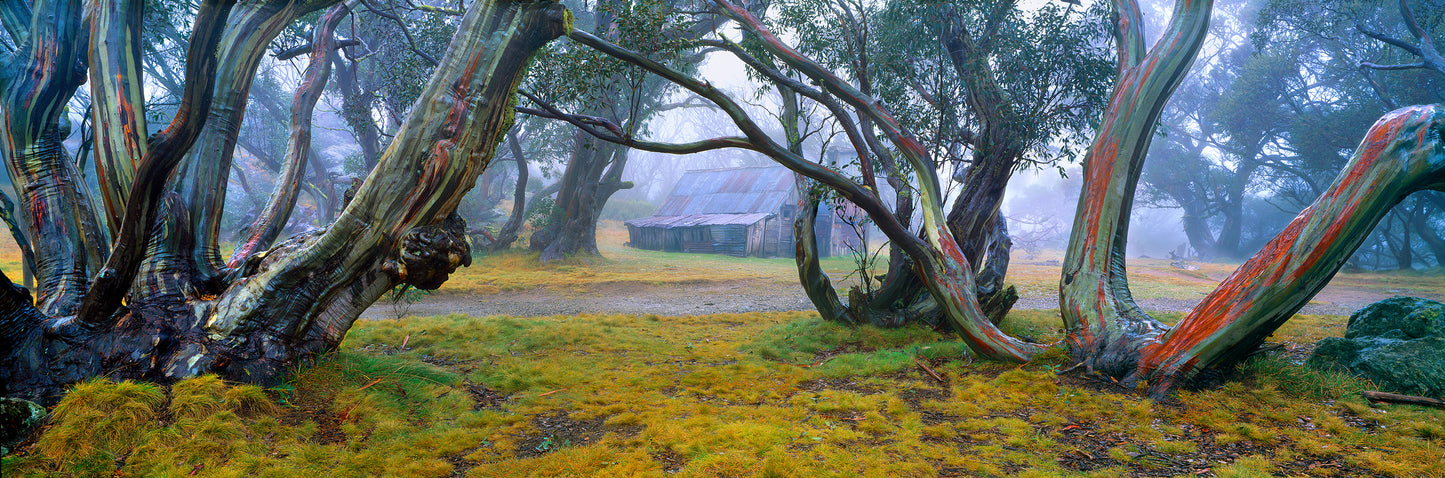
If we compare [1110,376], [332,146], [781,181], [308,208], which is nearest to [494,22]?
[1110,376]

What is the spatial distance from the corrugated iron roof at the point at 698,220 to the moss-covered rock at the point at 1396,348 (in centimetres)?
1989

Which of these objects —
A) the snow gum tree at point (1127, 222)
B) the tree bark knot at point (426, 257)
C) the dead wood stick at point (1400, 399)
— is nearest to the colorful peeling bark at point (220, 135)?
the tree bark knot at point (426, 257)

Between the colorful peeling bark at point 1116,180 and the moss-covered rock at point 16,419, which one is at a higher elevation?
the colorful peeling bark at point 1116,180

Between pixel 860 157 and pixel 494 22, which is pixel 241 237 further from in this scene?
pixel 860 157

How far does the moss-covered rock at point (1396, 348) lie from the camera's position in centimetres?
500

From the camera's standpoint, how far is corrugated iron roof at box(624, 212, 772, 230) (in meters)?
25.7

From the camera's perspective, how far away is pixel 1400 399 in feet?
15.9

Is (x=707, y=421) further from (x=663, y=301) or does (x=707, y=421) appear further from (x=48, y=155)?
(x=663, y=301)

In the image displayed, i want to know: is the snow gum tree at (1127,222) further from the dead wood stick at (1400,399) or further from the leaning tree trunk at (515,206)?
the leaning tree trunk at (515,206)

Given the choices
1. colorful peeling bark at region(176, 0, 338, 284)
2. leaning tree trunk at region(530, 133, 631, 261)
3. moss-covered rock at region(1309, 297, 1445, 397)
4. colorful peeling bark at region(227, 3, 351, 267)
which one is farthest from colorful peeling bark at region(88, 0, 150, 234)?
leaning tree trunk at region(530, 133, 631, 261)

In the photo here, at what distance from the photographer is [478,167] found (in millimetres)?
5066

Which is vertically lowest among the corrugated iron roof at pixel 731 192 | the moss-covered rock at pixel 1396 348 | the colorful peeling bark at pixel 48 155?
the moss-covered rock at pixel 1396 348

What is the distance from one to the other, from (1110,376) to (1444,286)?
1862 cm

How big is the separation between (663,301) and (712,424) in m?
7.86
